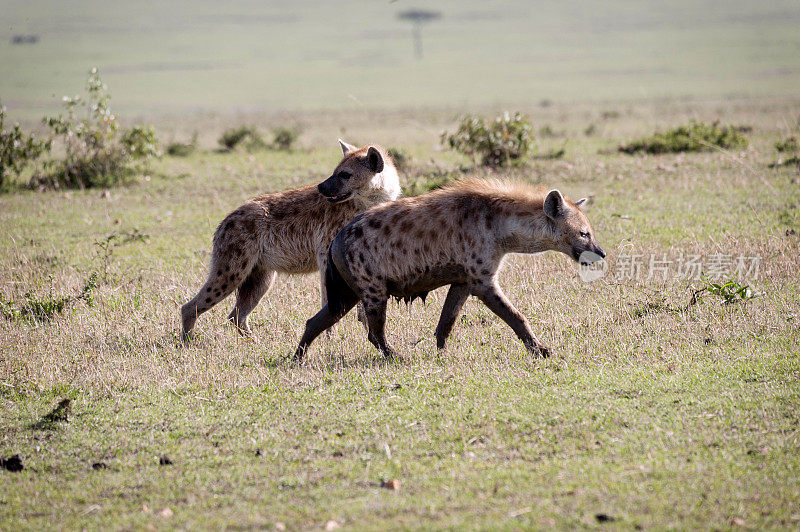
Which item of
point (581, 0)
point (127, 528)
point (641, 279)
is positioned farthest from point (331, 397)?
point (581, 0)

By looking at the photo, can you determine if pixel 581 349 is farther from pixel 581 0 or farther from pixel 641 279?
pixel 581 0

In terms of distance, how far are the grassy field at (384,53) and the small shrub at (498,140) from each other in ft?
89.6

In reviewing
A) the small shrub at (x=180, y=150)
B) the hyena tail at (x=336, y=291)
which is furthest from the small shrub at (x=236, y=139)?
the hyena tail at (x=336, y=291)

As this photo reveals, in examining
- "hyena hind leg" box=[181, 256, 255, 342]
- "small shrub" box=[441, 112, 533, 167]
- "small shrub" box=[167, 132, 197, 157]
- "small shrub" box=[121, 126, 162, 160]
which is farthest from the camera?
"small shrub" box=[167, 132, 197, 157]

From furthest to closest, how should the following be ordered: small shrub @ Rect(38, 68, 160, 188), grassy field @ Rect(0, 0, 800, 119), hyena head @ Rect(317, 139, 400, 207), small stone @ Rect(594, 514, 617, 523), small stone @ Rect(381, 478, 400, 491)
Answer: grassy field @ Rect(0, 0, 800, 119), small shrub @ Rect(38, 68, 160, 188), hyena head @ Rect(317, 139, 400, 207), small stone @ Rect(381, 478, 400, 491), small stone @ Rect(594, 514, 617, 523)

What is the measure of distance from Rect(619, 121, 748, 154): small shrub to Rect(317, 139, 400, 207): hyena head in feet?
26.7

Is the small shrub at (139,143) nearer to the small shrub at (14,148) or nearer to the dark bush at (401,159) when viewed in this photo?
the small shrub at (14,148)

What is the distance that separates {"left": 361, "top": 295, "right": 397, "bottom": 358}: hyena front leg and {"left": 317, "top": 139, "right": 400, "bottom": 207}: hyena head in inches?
59.0

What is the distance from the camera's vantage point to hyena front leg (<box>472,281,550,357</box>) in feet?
20.9

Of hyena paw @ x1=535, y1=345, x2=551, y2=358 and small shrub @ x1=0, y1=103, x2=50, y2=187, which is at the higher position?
small shrub @ x1=0, y1=103, x2=50, y2=187

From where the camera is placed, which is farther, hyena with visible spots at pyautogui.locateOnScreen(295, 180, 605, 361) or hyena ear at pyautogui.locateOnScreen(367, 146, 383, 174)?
hyena ear at pyautogui.locateOnScreen(367, 146, 383, 174)

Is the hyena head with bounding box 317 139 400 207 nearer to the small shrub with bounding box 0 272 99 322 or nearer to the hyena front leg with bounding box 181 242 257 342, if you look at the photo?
the hyena front leg with bounding box 181 242 257 342

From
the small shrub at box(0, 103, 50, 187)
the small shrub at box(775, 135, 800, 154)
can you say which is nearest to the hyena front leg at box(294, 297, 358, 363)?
the small shrub at box(0, 103, 50, 187)

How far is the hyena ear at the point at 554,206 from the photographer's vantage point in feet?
21.0
